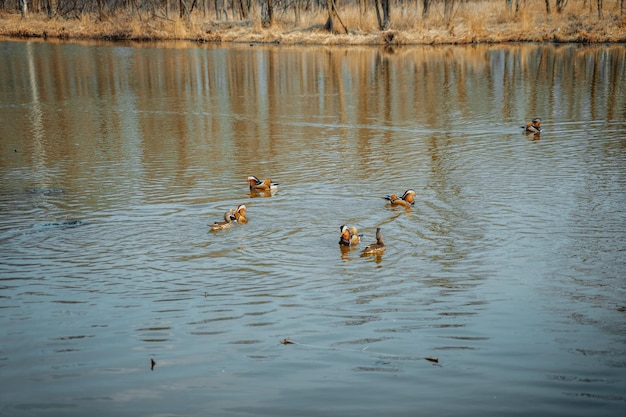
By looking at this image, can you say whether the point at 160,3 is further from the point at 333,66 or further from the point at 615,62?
the point at 615,62

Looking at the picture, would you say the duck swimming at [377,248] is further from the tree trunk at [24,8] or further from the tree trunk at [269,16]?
the tree trunk at [24,8]

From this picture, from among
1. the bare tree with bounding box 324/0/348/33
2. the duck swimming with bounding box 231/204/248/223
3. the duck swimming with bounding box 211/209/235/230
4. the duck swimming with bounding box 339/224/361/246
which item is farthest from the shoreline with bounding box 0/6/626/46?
the duck swimming with bounding box 339/224/361/246

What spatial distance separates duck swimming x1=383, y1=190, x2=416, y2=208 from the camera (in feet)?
37.5

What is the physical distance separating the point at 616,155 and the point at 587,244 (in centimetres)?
635

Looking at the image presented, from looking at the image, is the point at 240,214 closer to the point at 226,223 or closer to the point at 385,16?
the point at 226,223

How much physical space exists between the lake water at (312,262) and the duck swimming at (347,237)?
0.41 ft

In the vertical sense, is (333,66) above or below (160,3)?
below

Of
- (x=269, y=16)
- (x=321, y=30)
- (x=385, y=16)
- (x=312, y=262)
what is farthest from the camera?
(x=269, y=16)

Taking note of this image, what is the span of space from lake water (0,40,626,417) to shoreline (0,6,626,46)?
22015 mm

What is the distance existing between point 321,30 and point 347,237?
131ft

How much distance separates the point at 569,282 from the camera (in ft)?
27.1

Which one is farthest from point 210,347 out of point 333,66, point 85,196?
point 333,66

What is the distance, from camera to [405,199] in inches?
456

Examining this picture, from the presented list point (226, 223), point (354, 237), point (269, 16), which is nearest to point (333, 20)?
point (269, 16)
